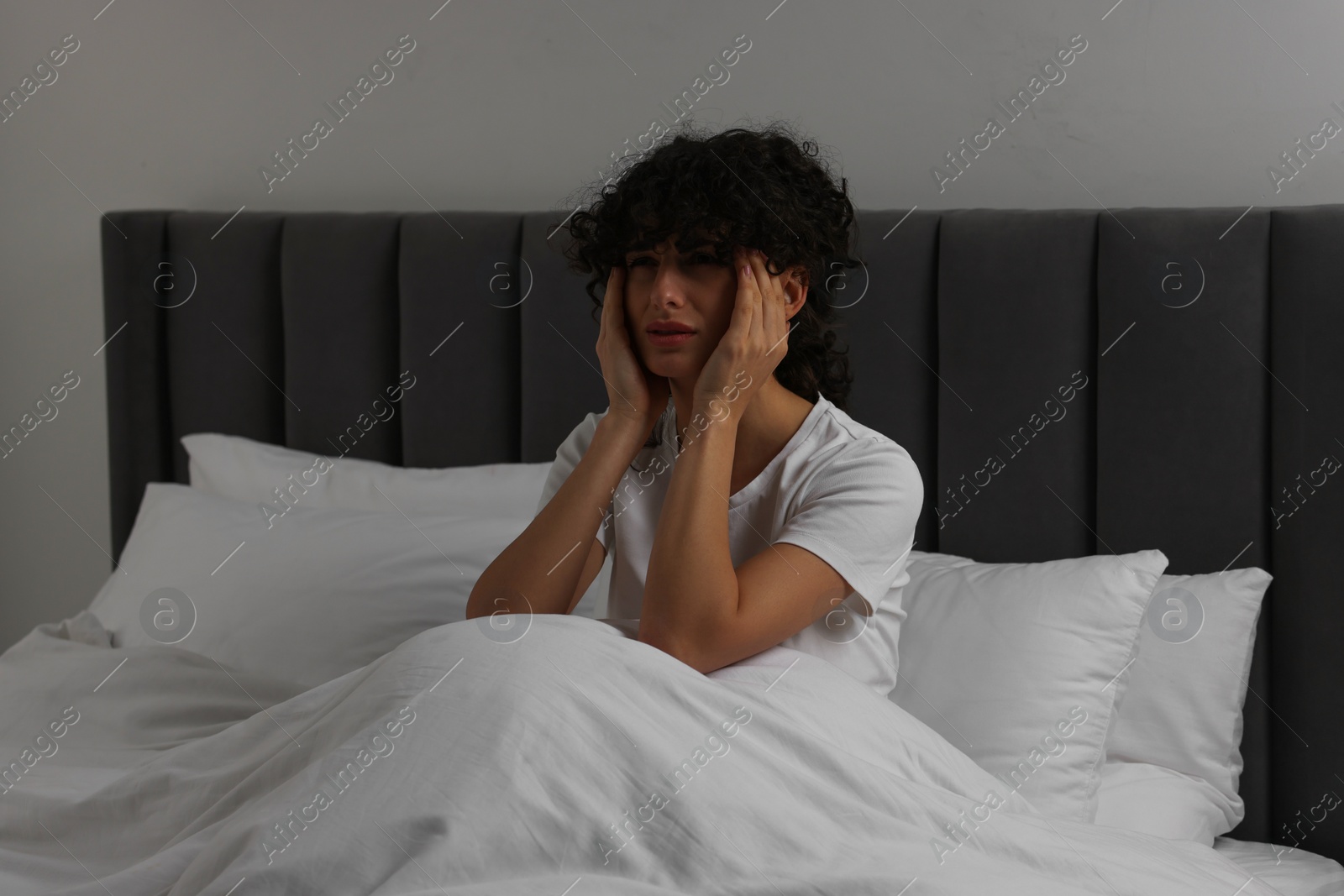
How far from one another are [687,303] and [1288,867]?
0.98 meters

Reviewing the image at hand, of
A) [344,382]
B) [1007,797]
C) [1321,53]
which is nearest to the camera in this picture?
[1007,797]

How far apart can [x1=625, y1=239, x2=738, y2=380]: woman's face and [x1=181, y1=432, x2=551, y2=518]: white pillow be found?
0.53 meters

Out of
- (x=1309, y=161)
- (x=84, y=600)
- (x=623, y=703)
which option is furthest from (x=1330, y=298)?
(x=84, y=600)

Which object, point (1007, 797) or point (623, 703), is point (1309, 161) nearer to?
point (1007, 797)

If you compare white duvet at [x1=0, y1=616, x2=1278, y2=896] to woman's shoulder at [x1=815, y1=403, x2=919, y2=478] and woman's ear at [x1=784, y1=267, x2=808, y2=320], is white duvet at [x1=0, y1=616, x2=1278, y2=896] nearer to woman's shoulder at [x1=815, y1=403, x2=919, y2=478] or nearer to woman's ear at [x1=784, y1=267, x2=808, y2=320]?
woman's shoulder at [x1=815, y1=403, x2=919, y2=478]

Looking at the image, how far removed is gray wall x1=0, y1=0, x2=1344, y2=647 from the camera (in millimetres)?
1544

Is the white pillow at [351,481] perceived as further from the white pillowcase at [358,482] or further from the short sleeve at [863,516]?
the short sleeve at [863,516]

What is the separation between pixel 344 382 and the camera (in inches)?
77.1

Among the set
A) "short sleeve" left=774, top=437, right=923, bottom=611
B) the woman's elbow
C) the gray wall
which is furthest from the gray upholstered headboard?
the woman's elbow

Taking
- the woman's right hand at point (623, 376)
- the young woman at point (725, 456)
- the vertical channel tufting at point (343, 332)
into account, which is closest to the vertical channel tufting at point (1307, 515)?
the young woman at point (725, 456)

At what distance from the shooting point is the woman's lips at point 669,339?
4.05 ft

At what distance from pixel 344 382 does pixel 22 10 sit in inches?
43.3

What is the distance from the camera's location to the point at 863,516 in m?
1.17

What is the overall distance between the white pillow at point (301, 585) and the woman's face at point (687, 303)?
52 centimetres
